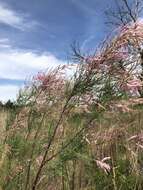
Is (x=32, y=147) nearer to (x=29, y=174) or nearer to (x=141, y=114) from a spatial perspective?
(x=29, y=174)

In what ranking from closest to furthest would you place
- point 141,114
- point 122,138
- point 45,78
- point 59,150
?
point 59,150, point 45,78, point 122,138, point 141,114

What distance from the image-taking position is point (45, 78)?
3.68 meters

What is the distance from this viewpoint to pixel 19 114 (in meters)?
3.79

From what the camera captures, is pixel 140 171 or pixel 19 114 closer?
pixel 19 114

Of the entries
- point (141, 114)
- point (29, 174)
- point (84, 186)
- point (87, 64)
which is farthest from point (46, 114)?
point (141, 114)

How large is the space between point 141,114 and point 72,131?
9.22 feet

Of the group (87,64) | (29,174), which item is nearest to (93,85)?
(87,64)

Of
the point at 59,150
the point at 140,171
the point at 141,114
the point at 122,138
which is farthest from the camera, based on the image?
the point at 141,114

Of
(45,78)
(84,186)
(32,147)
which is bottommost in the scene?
(84,186)

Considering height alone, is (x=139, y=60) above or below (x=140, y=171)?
above

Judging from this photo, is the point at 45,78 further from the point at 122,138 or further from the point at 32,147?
the point at 122,138

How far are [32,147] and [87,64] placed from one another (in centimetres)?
105

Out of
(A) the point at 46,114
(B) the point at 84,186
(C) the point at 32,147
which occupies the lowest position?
(B) the point at 84,186

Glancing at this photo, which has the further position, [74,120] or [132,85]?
[74,120]
